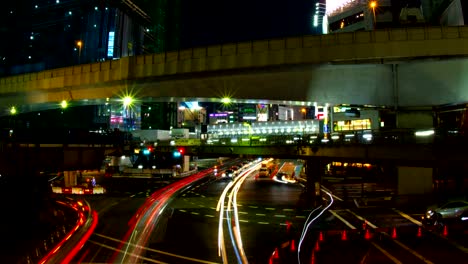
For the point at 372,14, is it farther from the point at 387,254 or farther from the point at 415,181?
the point at 387,254

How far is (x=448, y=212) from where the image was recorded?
78.0 feet

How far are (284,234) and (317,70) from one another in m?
12.0

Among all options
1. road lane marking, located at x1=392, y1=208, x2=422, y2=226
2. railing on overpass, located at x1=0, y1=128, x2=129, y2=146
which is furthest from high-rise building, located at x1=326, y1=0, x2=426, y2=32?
railing on overpass, located at x1=0, y1=128, x2=129, y2=146

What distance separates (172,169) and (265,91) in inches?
1811

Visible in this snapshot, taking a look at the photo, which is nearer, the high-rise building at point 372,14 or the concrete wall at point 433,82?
the concrete wall at point 433,82

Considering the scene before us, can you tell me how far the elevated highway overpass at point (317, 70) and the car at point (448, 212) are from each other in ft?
23.2

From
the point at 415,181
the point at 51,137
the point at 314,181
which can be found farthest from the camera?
the point at 314,181

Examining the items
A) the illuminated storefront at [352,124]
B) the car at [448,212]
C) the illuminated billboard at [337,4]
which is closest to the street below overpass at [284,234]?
the car at [448,212]

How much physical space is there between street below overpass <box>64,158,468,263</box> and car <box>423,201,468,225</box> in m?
0.77

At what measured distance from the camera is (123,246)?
70.4 ft

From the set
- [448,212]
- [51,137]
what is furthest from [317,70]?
[51,137]

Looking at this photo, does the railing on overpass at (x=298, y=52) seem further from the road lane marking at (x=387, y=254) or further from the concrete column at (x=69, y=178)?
the concrete column at (x=69, y=178)

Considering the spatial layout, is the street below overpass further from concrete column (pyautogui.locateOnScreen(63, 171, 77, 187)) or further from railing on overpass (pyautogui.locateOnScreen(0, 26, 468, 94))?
railing on overpass (pyautogui.locateOnScreen(0, 26, 468, 94))

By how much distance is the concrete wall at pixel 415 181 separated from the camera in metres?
35.4
